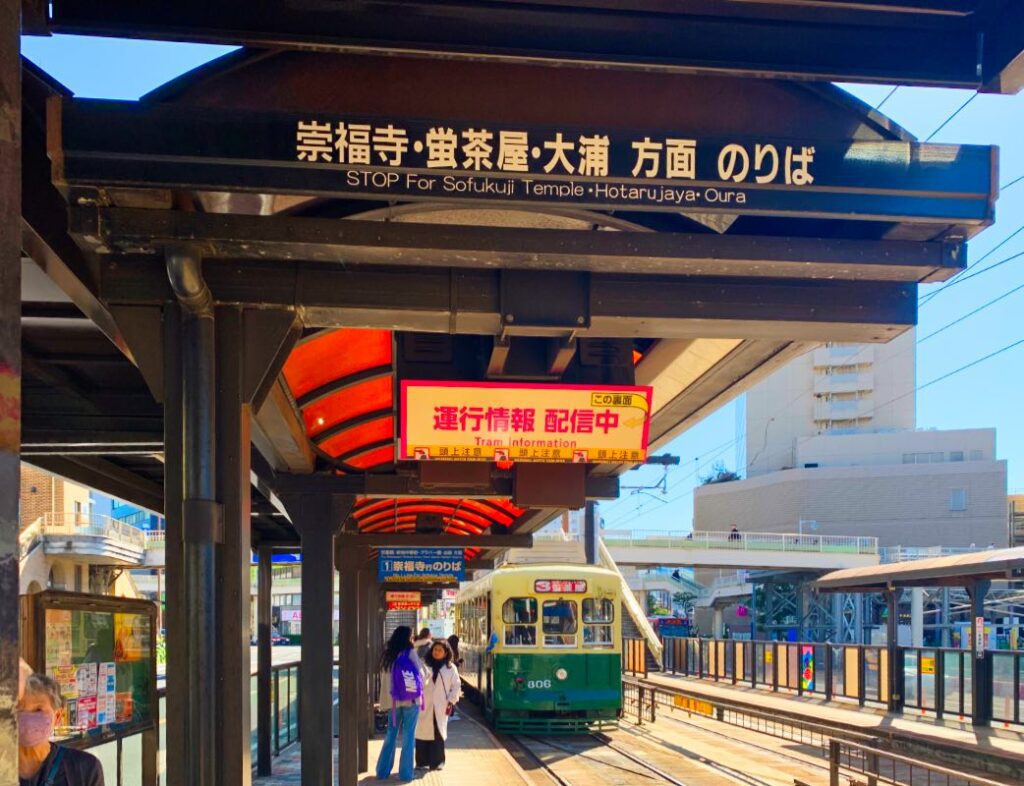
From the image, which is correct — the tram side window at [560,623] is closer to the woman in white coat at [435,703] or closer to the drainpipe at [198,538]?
the woman in white coat at [435,703]

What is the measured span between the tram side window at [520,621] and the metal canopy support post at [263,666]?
184 inches

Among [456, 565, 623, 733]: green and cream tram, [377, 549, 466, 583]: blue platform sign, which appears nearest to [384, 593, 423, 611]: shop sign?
[456, 565, 623, 733]: green and cream tram

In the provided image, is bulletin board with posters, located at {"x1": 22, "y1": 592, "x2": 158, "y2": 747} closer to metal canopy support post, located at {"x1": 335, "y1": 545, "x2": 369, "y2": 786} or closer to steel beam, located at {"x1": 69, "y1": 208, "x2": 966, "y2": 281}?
steel beam, located at {"x1": 69, "y1": 208, "x2": 966, "y2": 281}

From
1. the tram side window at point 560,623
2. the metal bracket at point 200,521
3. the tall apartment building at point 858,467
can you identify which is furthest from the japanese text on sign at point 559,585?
the tall apartment building at point 858,467

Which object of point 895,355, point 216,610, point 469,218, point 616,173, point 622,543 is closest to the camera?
point 616,173

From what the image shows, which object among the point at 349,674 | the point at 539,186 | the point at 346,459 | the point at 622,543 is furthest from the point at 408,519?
the point at 622,543

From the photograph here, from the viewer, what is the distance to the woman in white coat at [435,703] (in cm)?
1326

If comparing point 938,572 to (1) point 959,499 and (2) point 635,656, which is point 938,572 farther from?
(1) point 959,499

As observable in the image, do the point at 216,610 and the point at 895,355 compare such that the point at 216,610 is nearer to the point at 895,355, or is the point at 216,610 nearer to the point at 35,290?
the point at 35,290

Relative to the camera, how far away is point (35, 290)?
5648 millimetres

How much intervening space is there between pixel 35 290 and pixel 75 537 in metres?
36.5

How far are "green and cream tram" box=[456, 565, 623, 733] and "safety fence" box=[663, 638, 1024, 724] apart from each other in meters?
4.81

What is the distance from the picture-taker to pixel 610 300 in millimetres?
5023

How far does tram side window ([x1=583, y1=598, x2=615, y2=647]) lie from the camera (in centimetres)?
1905
